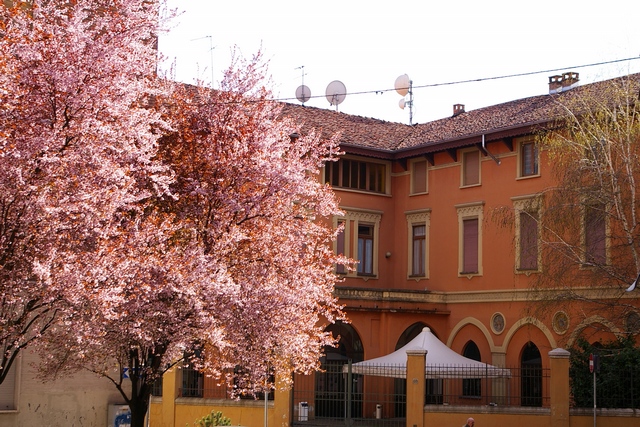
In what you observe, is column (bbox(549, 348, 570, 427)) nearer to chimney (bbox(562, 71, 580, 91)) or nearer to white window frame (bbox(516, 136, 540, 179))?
white window frame (bbox(516, 136, 540, 179))

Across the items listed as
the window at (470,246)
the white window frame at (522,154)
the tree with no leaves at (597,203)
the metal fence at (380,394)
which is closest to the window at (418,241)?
the window at (470,246)

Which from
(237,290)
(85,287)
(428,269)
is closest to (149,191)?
(237,290)

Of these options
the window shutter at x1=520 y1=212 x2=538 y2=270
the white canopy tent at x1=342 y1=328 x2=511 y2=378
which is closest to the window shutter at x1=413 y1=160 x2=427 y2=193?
the window shutter at x1=520 y1=212 x2=538 y2=270

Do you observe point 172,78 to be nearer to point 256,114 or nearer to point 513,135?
point 256,114

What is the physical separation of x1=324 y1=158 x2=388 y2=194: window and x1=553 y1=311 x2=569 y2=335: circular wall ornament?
31.8 ft

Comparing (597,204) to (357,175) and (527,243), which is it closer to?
(527,243)

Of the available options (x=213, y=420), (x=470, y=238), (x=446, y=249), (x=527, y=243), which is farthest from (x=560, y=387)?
(x=446, y=249)

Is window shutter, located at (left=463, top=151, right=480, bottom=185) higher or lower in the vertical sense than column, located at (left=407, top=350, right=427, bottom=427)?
higher

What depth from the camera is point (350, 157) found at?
126 feet

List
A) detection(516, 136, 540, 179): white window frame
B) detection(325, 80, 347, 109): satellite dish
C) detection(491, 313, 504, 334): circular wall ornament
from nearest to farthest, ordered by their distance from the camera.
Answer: detection(516, 136, 540, 179): white window frame
detection(491, 313, 504, 334): circular wall ornament
detection(325, 80, 347, 109): satellite dish

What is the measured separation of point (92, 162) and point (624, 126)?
17.3 m

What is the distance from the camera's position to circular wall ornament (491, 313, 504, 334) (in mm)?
35031

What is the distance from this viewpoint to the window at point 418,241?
127 feet

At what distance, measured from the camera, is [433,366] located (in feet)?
92.6
